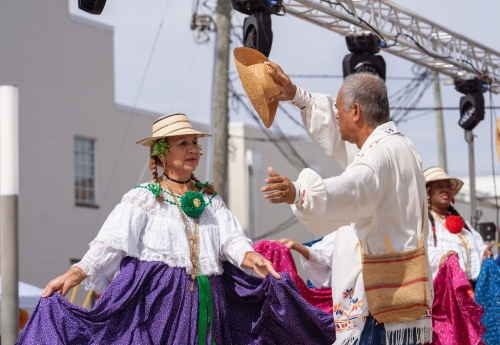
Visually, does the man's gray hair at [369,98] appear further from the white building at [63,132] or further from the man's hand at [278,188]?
the white building at [63,132]

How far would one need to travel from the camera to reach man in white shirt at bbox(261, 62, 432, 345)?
321 cm

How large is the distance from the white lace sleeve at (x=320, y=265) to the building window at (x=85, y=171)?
454 inches

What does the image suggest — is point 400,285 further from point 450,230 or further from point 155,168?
point 450,230

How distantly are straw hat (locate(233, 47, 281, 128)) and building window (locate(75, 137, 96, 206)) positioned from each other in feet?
44.6

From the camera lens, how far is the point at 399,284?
3.61 m

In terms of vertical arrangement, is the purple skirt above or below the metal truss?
below

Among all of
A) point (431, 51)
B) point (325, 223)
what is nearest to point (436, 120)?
point (431, 51)

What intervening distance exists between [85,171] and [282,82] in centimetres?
1393

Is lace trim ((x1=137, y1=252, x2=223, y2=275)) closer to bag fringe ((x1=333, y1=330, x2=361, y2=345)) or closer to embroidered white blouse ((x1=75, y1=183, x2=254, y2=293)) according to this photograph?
embroidered white blouse ((x1=75, y1=183, x2=254, y2=293))

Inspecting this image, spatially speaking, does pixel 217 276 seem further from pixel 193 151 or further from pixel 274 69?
pixel 274 69

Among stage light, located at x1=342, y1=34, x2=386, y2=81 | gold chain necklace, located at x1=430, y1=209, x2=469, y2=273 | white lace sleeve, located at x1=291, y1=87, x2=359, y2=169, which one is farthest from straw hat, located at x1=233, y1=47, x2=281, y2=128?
stage light, located at x1=342, y1=34, x2=386, y2=81

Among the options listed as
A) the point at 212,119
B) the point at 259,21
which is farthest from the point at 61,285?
the point at 212,119

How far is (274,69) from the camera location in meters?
4.10

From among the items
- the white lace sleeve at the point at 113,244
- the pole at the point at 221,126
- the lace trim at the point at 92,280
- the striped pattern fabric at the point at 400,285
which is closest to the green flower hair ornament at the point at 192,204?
the white lace sleeve at the point at 113,244
